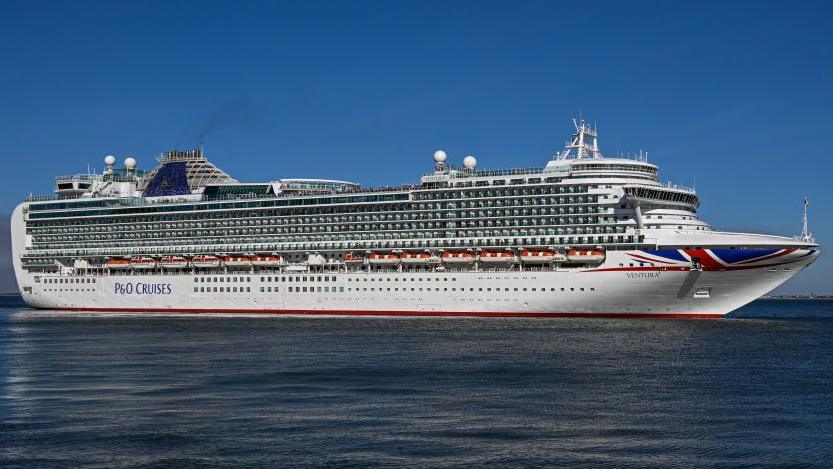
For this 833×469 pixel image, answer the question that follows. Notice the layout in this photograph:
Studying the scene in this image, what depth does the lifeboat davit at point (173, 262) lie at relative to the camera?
286ft

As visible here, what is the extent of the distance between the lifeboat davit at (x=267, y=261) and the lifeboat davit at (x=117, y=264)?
15.5 metres

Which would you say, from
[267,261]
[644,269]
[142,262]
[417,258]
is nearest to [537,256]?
[644,269]

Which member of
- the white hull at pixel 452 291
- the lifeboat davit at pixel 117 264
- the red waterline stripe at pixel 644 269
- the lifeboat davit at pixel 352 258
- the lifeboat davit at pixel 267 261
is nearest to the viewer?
the red waterline stripe at pixel 644 269

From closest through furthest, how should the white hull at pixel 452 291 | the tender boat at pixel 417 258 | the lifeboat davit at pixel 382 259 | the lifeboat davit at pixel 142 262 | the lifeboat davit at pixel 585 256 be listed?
the white hull at pixel 452 291, the lifeboat davit at pixel 585 256, the tender boat at pixel 417 258, the lifeboat davit at pixel 382 259, the lifeboat davit at pixel 142 262

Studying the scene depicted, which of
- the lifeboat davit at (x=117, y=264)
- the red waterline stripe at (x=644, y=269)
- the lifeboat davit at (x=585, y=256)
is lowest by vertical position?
the red waterline stripe at (x=644, y=269)

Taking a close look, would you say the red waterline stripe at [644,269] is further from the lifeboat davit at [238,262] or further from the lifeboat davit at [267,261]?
the lifeboat davit at [238,262]

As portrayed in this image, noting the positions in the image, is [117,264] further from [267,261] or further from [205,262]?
[267,261]

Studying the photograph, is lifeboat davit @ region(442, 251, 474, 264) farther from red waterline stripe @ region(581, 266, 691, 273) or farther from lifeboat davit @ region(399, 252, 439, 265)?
red waterline stripe @ region(581, 266, 691, 273)

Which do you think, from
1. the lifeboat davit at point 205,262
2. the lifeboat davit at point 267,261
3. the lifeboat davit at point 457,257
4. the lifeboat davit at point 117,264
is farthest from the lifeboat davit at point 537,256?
the lifeboat davit at point 117,264

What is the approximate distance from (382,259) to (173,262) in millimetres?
23389

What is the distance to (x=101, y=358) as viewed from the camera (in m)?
44.9

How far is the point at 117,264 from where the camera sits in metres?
→ 91.3

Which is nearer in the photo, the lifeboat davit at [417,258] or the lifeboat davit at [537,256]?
the lifeboat davit at [537,256]

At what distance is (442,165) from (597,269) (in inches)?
759
